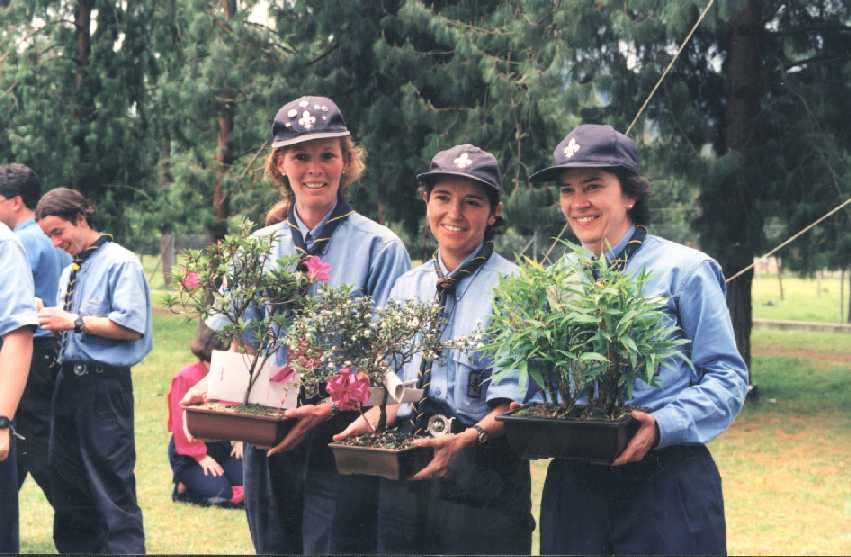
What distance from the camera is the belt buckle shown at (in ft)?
9.88

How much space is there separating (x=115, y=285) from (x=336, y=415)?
2.33m

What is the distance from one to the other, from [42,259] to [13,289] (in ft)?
10.1

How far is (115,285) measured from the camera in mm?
5348

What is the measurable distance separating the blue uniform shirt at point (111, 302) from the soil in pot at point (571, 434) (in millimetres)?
2962

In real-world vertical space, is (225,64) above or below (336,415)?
above

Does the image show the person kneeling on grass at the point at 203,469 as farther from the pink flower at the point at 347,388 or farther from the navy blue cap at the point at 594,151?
the navy blue cap at the point at 594,151

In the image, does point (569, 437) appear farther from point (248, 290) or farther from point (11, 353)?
point (11, 353)

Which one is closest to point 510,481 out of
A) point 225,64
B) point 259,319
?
point 259,319

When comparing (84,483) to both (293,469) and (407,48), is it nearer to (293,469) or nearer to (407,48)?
(293,469)

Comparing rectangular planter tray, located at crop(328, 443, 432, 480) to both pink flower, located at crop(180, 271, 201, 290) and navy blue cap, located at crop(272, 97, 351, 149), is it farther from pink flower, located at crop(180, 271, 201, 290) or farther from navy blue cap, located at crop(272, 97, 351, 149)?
navy blue cap, located at crop(272, 97, 351, 149)

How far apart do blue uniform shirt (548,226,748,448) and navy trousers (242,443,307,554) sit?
3.58 feet

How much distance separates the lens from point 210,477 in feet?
24.2

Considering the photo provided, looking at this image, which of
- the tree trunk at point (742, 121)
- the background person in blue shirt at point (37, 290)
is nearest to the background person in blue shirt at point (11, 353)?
the background person in blue shirt at point (37, 290)

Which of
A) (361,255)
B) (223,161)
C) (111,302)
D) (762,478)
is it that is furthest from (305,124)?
(223,161)
